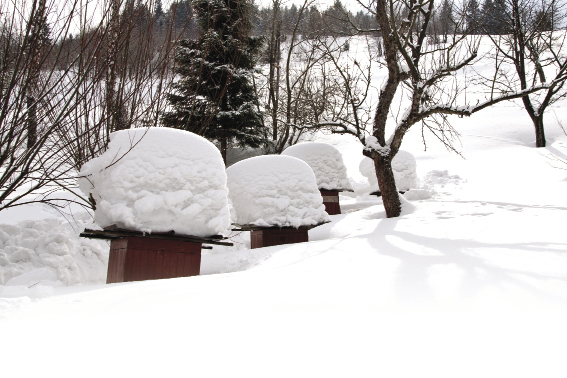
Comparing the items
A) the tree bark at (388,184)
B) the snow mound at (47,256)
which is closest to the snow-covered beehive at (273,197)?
the tree bark at (388,184)

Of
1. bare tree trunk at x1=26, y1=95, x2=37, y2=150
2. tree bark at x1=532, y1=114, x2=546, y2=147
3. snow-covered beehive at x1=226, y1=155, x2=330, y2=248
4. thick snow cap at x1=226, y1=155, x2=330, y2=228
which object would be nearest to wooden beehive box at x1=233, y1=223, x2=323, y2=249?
snow-covered beehive at x1=226, y1=155, x2=330, y2=248

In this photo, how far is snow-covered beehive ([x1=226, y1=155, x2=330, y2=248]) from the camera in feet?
20.9

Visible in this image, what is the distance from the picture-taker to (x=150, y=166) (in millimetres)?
4105

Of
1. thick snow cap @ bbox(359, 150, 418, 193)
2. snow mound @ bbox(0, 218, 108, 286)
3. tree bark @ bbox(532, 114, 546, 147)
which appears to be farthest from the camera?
tree bark @ bbox(532, 114, 546, 147)

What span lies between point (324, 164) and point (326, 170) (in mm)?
166

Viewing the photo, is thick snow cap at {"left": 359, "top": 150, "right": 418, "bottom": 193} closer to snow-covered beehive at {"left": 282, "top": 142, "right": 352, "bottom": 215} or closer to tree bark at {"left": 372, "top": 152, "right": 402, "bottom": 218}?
snow-covered beehive at {"left": 282, "top": 142, "right": 352, "bottom": 215}

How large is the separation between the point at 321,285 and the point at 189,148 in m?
2.41

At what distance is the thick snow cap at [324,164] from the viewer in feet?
32.4

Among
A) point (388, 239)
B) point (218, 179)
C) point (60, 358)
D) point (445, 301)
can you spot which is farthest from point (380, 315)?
point (218, 179)

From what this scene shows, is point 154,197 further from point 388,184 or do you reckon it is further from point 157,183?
point 388,184

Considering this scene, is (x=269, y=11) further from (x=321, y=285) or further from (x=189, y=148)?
(x=321, y=285)

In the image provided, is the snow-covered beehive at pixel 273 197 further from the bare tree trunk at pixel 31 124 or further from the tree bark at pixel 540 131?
the tree bark at pixel 540 131

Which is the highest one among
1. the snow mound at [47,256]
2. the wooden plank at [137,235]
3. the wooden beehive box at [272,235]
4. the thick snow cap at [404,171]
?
the thick snow cap at [404,171]

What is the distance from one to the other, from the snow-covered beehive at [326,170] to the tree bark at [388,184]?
238 centimetres
